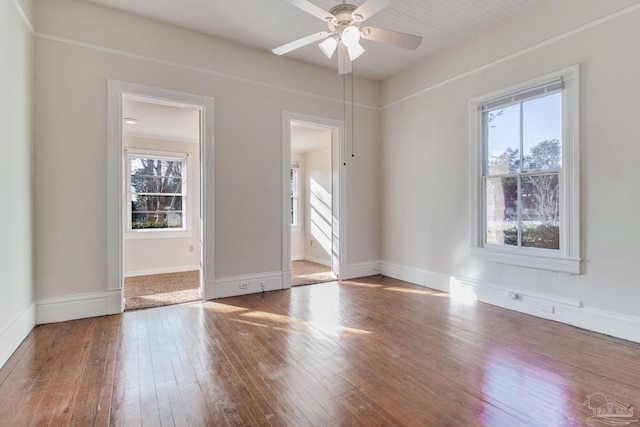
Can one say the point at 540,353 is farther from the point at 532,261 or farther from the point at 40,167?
the point at 40,167

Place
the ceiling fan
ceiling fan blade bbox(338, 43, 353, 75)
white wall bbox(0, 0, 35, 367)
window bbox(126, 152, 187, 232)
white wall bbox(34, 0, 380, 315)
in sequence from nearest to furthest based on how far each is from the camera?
the ceiling fan, white wall bbox(0, 0, 35, 367), ceiling fan blade bbox(338, 43, 353, 75), white wall bbox(34, 0, 380, 315), window bbox(126, 152, 187, 232)

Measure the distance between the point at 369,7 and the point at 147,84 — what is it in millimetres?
2661

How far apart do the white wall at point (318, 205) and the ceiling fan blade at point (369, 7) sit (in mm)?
3948

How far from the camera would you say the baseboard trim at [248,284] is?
162 inches

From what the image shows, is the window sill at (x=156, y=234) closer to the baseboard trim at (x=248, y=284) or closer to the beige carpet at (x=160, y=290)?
the beige carpet at (x=160, y=290)

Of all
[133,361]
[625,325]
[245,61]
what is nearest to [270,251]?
[133,361]

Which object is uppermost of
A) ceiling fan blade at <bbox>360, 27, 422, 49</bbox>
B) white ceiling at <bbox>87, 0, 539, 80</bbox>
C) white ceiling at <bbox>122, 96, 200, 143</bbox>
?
white ceiling at <bbox>87, 0, 539, 80</bbox>

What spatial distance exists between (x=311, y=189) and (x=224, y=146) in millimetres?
3491

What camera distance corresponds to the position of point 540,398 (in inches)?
77.2

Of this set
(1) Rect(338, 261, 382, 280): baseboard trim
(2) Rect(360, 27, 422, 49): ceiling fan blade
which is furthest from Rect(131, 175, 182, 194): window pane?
(2) Rect(360, 27, 422, 49): ceiling fan blade

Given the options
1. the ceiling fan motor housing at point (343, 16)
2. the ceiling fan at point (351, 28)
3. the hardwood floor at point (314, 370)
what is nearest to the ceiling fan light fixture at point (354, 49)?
the ceiling fan at point (351, 28)

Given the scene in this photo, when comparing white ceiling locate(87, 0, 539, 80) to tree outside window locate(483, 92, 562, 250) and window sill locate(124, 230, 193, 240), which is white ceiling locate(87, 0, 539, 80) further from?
window sill locate(124, 230, 193, 240)

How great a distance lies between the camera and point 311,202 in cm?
743

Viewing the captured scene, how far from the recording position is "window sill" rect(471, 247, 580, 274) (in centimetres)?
313
